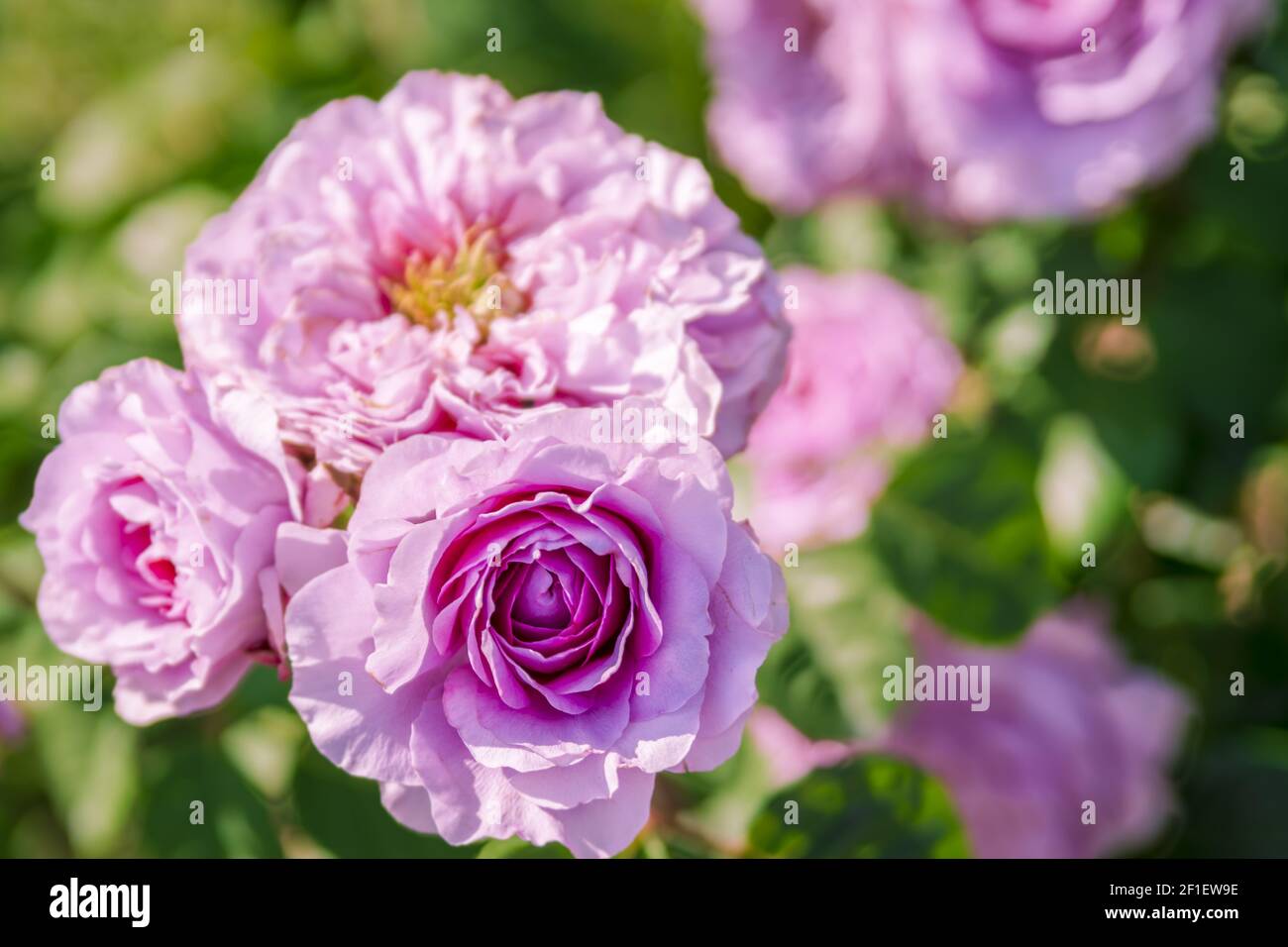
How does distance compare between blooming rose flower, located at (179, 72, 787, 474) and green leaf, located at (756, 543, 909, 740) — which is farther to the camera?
green leaf, located at (756, 543, 909, 740)

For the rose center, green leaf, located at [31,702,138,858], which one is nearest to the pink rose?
green leaf, located at [31,702,138,858]

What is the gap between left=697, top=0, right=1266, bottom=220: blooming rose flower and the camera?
0.77 metres

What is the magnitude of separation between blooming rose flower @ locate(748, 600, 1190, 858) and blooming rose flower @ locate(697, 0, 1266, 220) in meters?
0.31

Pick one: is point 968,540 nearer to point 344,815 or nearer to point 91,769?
point 344,815

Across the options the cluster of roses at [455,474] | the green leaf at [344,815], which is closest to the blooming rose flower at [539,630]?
the cluster of roses at [455,474]

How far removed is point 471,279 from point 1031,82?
1.38 ft

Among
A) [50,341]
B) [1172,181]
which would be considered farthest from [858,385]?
[50,341]

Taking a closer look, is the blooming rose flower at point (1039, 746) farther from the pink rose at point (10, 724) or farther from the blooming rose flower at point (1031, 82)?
the pink rose at point (10, 724)

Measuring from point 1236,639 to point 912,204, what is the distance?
17.6 inches

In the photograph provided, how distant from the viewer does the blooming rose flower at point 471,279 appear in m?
0.53

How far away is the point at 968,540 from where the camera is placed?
2.84 feet
